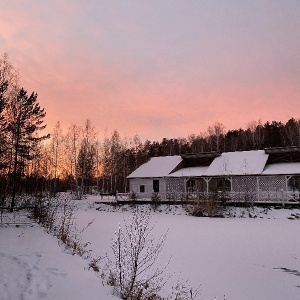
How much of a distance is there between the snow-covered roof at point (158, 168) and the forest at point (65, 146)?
8992 mm

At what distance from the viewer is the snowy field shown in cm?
584

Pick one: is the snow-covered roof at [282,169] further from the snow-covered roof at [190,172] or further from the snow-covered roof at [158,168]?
the snow-covered roof at [158,168]

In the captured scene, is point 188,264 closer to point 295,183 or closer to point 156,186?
point 156,186

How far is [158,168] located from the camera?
112 ft

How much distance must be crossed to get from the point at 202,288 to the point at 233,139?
182 ft

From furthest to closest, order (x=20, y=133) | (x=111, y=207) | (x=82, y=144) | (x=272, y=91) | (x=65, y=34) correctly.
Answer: (x=82, y=144) → (x=111, y=207) → (x=20, y=133) → (x=272, y=91) → (x=65, y=34)

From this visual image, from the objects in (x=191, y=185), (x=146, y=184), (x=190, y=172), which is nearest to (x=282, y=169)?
(x=190, y=172)

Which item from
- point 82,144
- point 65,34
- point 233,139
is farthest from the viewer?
point 233,139

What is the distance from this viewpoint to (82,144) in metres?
44.7

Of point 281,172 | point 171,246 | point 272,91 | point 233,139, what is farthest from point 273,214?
point 233,139

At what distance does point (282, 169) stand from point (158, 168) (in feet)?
43.9

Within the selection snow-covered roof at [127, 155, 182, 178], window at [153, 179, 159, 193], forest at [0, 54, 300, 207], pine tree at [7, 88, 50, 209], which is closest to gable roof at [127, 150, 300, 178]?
snow-covered roof at [127, 155, 182, 178]

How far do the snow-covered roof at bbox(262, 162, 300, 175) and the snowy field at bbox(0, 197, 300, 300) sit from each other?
11.6 m

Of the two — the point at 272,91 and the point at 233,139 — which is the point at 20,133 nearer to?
the point at 272,91
